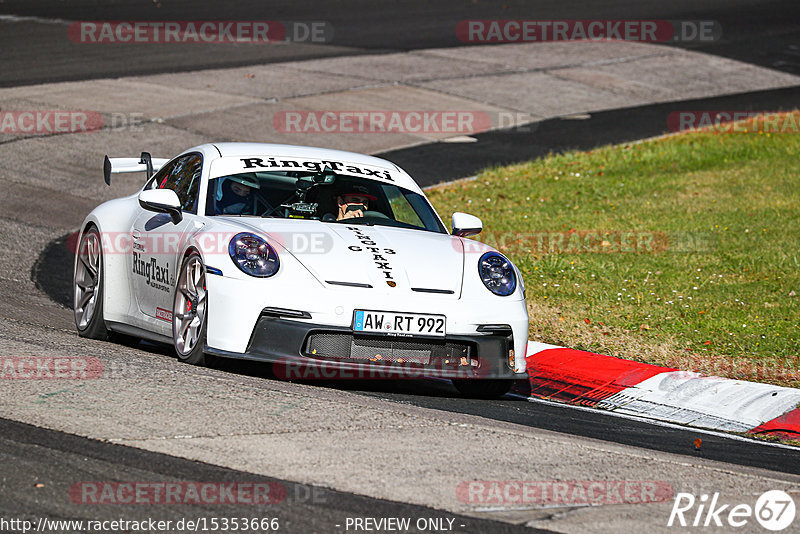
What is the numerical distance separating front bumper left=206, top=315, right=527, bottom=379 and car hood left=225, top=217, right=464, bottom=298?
29 centimetres

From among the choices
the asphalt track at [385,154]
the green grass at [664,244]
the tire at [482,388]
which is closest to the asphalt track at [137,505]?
the asphalt track at [385,154]

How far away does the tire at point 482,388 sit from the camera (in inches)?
282

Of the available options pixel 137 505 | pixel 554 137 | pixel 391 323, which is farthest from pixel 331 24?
pixel 137 505

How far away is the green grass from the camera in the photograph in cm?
891

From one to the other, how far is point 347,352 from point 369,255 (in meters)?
0.70

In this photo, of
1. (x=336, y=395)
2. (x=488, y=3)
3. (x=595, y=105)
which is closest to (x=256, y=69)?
(x=595, y=105)

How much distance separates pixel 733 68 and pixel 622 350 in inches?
713

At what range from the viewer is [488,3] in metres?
32.8

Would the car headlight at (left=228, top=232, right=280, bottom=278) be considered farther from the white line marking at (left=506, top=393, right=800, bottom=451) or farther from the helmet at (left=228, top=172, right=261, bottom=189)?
the white line marking at (left=506, top=393, right=800, bottom=451)

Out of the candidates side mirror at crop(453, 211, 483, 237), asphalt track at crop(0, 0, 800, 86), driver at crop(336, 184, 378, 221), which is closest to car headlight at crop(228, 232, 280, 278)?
driver at crop(336, 184, 378, 221)

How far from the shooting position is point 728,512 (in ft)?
15.6

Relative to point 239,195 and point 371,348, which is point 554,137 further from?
point 371,348

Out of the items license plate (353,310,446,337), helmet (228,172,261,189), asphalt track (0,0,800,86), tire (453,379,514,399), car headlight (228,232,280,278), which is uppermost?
asphalt track (0,0,800,86)

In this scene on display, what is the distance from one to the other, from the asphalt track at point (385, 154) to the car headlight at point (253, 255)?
0.73m
